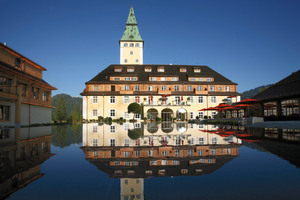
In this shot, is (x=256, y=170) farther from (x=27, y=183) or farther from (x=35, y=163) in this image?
(x=35, y=163)

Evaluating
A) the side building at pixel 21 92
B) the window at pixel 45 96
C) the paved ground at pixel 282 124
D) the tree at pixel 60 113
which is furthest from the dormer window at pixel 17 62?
the tree at pixel 60 113

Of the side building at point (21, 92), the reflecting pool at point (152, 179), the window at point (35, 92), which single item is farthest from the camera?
the window at point (35, 92)

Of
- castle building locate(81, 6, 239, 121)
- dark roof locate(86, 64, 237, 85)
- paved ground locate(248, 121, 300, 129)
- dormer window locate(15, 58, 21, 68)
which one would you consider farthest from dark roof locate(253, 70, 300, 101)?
dormer window locate(15, 58, 21, 68)

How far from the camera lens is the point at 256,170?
451cm

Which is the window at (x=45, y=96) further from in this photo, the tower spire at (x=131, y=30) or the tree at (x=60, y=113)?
the tower spire at (x=131, y=30)

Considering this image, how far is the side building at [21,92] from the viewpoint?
20.4m

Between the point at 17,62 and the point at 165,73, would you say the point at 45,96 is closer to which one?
the point at 17,62

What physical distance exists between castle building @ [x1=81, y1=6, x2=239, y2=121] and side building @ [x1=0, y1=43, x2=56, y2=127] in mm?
13741

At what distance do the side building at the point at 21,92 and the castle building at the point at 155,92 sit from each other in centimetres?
1374

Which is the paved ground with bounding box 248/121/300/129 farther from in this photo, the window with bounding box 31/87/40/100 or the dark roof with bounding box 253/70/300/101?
the window with bounding box 31/87/40/100

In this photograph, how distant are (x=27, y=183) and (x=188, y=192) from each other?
8.23ft

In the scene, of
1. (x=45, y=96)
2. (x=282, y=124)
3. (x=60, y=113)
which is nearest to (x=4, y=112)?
(x=45, y=96)

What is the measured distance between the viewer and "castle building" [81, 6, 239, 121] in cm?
4641

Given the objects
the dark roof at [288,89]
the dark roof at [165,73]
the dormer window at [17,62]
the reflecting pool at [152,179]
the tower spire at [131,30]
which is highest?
the tower spire at [131,30]
